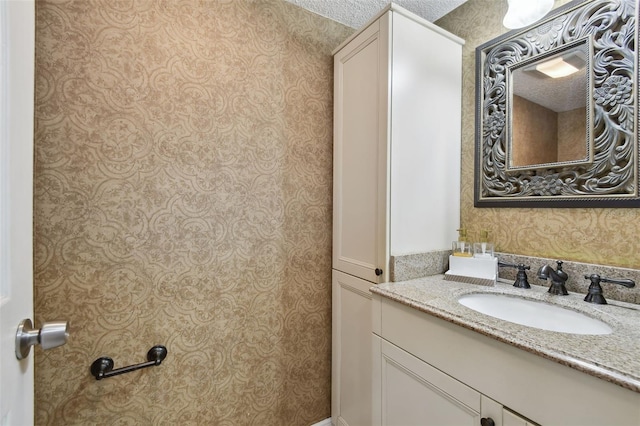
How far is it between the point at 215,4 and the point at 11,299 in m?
1.29

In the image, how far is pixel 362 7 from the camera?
1.44 m

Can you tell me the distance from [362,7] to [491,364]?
1.63m

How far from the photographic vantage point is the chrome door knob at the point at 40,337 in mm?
479

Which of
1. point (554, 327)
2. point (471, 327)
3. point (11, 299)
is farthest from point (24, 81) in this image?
point (554, 327)

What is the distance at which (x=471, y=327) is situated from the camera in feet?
2.51

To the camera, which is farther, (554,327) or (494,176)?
(494,176)

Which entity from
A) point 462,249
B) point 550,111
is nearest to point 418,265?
point 462,249

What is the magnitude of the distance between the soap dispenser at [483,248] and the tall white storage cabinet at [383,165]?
0.14 meters

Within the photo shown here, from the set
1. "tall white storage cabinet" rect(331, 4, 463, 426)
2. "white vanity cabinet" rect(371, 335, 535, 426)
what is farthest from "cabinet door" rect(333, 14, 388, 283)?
"white vanity cabinet" rect(371, 335, 535, 426)

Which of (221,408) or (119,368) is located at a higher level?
(119,368)

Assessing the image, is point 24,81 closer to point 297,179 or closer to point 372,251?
point 297,179

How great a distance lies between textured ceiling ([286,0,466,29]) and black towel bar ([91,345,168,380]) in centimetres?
169

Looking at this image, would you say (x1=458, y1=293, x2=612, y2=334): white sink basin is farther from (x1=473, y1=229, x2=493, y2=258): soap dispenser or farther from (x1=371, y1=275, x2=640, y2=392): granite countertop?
(x1=473, y1=229, x2=493, y2=258): soap dispenser

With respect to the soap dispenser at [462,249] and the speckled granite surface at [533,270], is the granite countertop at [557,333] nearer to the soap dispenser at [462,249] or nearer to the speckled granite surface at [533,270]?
the speckled granite surface at [533,270]
